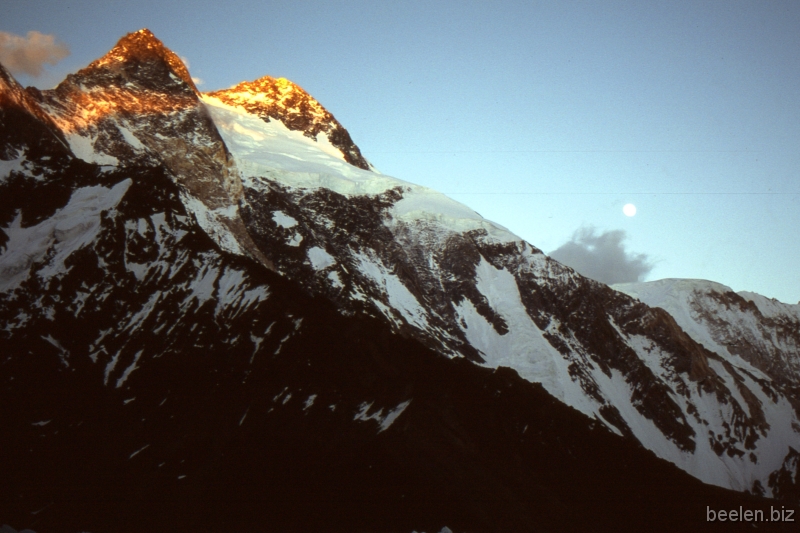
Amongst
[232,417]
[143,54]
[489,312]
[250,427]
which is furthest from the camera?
[143,54]

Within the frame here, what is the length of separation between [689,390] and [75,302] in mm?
134434

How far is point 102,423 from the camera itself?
317 ft

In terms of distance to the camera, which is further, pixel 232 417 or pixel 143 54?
pixel 143 54

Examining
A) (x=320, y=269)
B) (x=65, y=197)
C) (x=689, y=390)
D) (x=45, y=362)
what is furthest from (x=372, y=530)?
(x=689, y=390)

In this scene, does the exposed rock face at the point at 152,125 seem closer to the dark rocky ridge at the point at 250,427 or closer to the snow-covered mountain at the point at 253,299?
the snow-covered mountain at the point at 253,299

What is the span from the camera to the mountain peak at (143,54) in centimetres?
18425

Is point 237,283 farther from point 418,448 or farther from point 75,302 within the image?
point 418,448

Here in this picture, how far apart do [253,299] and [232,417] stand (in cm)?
2051

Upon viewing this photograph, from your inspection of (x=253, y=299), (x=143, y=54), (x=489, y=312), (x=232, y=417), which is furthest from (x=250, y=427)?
(x=143, y=54)

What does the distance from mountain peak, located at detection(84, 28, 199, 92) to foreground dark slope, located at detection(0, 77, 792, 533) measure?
2164 inches

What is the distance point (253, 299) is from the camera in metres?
119

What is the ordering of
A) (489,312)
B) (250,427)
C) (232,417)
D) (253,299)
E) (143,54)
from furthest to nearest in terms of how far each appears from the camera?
(143,54) < (489,312) < (253,299) < (232,417) < (250,427)

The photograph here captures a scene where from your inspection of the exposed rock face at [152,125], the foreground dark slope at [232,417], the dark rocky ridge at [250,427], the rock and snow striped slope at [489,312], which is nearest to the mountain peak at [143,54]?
the exposed rock face at [152,125]

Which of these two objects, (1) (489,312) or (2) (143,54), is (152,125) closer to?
(2) (143,54)
